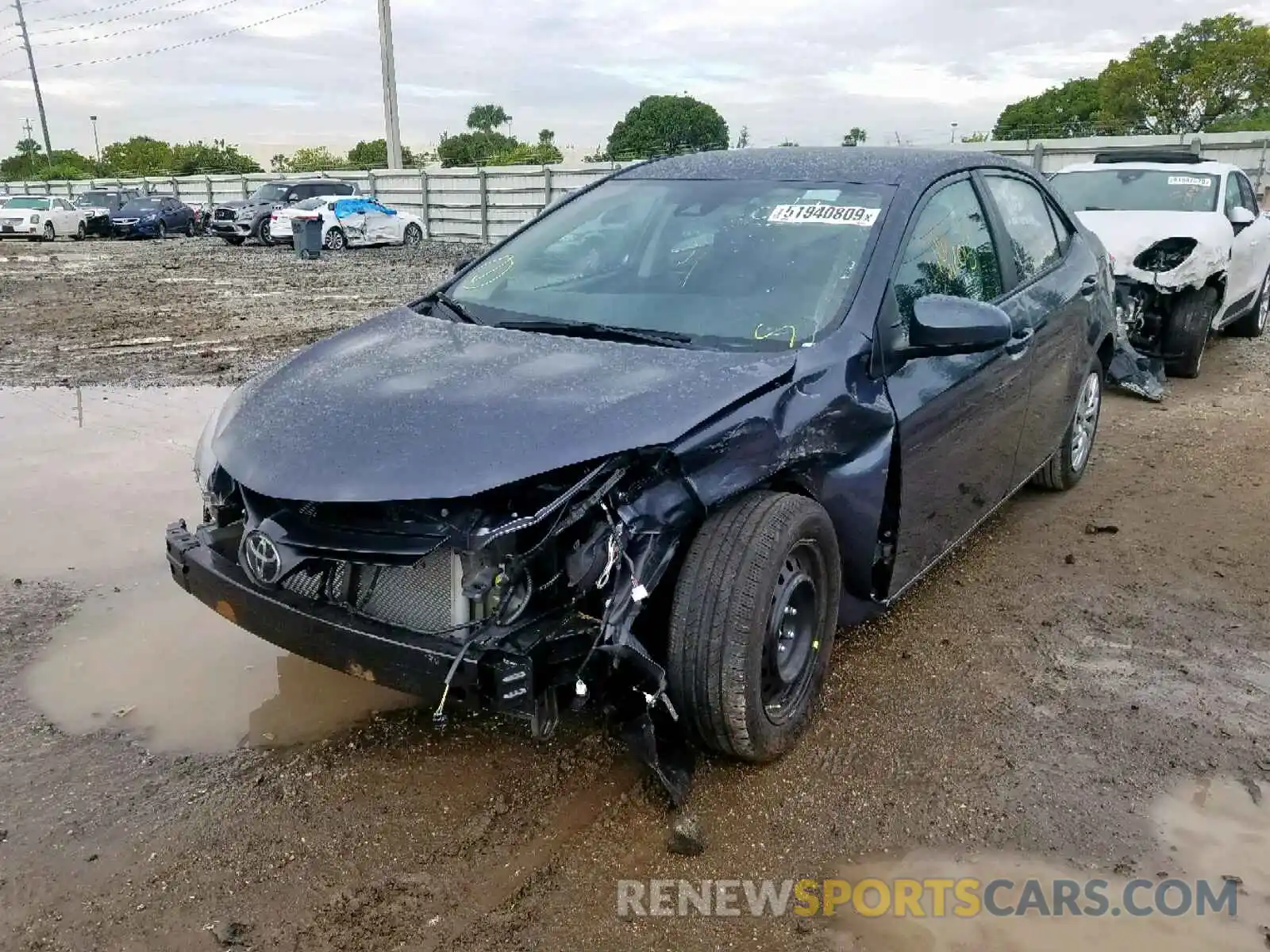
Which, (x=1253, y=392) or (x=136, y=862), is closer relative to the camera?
(x=136, y=862)

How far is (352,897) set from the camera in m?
2.40

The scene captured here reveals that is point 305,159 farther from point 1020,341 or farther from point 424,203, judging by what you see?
point 1020,341

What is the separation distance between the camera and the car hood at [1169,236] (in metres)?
7.40

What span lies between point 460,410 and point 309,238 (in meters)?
19.6

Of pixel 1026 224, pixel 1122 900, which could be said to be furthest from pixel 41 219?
pixel 1122 900

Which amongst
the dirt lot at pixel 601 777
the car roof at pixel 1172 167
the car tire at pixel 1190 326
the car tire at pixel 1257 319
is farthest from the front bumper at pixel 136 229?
the car tire at pixel 1190 326

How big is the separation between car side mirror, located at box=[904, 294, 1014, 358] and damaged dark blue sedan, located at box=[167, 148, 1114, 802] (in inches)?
0.4

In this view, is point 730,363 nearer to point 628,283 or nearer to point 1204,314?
point 628,283

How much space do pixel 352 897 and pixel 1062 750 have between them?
2.06 metres

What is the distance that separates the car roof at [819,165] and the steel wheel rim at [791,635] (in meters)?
1.48

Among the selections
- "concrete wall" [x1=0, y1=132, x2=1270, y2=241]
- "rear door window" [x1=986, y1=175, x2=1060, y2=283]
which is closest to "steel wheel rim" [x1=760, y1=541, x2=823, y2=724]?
"rear door window" [x1=986, y1=175, x2=1060, y2=283]

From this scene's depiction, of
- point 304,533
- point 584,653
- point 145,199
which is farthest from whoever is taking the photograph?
point 145,199

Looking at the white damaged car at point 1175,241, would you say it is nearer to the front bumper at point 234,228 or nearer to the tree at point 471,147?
the front bumper at point 234,228

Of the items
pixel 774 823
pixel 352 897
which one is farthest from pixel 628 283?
pixel 352 897
